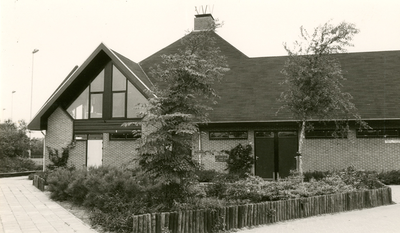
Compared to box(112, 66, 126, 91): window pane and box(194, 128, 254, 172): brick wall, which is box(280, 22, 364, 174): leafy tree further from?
box(112, 66, 126, 91): window pane

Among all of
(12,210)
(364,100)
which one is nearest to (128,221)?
(12,210)

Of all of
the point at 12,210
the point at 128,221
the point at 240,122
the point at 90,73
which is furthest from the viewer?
the point at 90,73

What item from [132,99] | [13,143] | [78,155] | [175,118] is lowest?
[78,155]

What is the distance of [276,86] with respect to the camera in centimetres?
1969

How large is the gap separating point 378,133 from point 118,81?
42.1 ft

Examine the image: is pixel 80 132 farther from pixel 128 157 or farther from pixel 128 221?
pixel 128 221

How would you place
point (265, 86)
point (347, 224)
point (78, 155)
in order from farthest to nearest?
point (265, 86), point (78, 155), point (347, 224)

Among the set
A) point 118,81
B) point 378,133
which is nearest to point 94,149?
point 118,81

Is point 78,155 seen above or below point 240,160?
above

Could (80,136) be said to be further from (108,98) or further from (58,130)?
(108,98)

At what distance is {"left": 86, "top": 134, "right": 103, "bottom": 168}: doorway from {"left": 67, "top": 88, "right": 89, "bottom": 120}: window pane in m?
1.19

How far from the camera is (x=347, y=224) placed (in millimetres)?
9117

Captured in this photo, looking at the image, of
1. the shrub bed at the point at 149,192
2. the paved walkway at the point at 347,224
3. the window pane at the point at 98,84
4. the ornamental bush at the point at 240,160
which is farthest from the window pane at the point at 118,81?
the paved walkway at the point at 347,224

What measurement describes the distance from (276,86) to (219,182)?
10054mm
